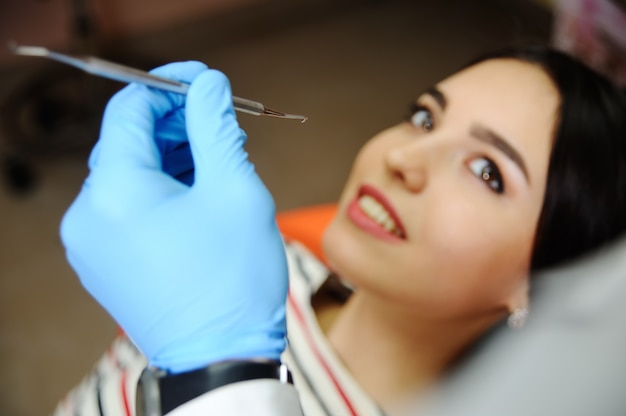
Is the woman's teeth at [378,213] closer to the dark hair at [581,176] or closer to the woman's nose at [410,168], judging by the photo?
the woman's nose at [410,168]

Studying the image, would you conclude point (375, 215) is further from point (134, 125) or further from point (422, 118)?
point (134, 125)

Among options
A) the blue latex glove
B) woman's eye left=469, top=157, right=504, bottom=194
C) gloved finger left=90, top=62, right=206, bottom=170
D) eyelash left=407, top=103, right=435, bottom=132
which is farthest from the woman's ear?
gloved finger left=90, top=62, right=206, bottom=170

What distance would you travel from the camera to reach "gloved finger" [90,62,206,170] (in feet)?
1.70

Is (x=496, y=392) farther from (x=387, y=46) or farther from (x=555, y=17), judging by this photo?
(x=387, y=46)

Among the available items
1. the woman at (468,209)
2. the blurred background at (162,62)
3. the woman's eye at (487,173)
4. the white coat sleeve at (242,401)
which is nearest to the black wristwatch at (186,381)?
the white coat sleeve at (242,401)

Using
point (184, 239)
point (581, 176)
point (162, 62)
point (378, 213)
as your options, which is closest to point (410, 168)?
point (378, 213)

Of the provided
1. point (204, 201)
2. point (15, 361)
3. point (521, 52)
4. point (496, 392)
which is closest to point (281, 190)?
point (15, 361)

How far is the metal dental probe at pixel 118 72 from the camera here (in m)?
0.41

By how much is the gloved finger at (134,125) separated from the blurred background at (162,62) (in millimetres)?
413

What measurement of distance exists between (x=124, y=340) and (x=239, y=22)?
4.70 feet

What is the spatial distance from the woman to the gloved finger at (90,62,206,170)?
0.30 metres

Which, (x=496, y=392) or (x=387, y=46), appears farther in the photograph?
(x=387, y=46)

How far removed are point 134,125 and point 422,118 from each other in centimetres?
41

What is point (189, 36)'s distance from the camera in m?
1.97
